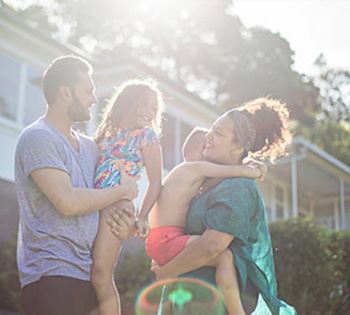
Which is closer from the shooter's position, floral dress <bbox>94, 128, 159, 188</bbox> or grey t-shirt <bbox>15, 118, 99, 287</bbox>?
grey t-shirt <bbox>15, 118, 99, 287</bbox>

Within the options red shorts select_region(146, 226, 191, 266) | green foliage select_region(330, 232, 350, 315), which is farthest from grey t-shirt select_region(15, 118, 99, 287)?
green foliage select_region(330, 232, 350, 315)

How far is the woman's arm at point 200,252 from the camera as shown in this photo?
3389mm

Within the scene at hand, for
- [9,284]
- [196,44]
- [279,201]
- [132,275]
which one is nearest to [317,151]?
[279,201]

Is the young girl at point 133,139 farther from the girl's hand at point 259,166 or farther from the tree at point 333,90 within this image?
the tree at point 333,90

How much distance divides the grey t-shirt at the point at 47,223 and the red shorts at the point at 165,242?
425mm

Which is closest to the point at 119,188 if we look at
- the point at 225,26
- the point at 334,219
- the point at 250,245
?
the point at 250,245

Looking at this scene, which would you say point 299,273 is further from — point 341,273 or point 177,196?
point 177,196

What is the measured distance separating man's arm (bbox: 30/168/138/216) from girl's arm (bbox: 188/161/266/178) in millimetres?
623

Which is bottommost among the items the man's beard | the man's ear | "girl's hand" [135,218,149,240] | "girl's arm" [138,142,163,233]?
"girl's hand" [135,218,149,240]

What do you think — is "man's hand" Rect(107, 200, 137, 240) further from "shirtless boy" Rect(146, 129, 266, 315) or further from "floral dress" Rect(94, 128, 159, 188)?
"shirtless boy" Rect(146, 129, 266, 315)

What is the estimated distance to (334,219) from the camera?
2727cm

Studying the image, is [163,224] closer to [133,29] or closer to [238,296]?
[238,296]

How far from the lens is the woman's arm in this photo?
11.1ft

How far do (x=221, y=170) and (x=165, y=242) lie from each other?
1.39 feet
